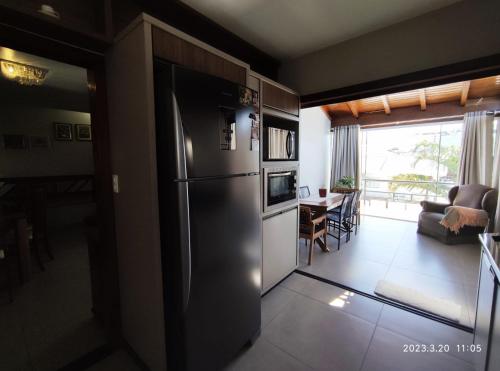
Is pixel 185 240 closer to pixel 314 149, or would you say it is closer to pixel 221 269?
pixel 221 269

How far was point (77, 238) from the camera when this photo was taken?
12.9ft

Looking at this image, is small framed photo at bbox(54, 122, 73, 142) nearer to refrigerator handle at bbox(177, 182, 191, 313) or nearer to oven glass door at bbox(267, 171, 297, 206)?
oven glass door at bbox(267, 171, 297, 206)

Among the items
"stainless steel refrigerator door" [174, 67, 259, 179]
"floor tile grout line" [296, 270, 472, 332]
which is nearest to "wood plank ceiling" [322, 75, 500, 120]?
"floor tile grout line" [296, 270, 472, 332]

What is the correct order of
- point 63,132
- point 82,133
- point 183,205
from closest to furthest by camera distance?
point 183,205, point 63,132, point 82,133

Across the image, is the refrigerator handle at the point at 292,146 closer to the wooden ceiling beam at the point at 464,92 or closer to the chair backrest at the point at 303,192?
the chair backrest at the point at 303,192

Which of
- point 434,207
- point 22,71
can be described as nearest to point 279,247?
point 22,71

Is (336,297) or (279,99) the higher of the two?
(279,99)

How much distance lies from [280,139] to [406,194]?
19.6 feet

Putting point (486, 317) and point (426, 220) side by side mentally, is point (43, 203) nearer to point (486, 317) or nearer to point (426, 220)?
point (486, 317)

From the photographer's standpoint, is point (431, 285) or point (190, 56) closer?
point (190, 56)

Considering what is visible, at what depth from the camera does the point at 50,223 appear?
14.7 feet

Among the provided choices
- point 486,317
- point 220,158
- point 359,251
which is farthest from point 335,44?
point 359,251

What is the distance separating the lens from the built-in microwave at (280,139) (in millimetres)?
2170

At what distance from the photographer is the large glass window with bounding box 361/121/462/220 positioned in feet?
18.4
